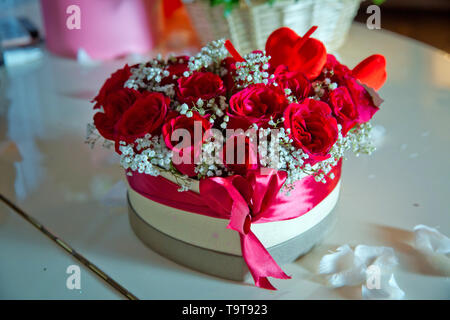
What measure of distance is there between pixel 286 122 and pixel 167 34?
115 centimetres

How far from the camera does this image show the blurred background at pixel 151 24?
130 cm

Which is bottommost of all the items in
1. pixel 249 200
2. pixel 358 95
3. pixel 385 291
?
pixel 385 291

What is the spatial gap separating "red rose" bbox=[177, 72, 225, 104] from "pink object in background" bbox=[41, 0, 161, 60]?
0.83 metres

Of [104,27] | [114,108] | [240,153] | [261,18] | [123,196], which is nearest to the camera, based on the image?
[240,153]

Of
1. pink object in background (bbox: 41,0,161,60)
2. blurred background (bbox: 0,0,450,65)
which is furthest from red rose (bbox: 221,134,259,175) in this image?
pink object in background (bbox: 41,0,161,60)

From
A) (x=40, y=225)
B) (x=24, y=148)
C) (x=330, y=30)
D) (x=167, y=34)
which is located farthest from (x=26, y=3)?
(x=40, y=225)

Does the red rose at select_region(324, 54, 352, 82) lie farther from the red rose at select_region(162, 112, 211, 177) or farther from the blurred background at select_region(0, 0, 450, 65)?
the blurred background at select_region(0, 0, 450, 65)

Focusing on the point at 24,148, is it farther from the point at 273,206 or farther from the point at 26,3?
the point at 26,3

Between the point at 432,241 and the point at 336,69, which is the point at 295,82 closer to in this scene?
the point at 336,69

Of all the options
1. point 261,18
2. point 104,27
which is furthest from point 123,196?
point 104,27

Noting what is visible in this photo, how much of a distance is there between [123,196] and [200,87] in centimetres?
33

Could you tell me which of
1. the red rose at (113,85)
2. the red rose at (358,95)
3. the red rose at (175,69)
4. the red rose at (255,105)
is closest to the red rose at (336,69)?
the red rose at (358,95)

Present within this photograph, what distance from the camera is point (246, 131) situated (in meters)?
0.69

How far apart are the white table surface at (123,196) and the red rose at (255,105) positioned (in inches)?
10.2
